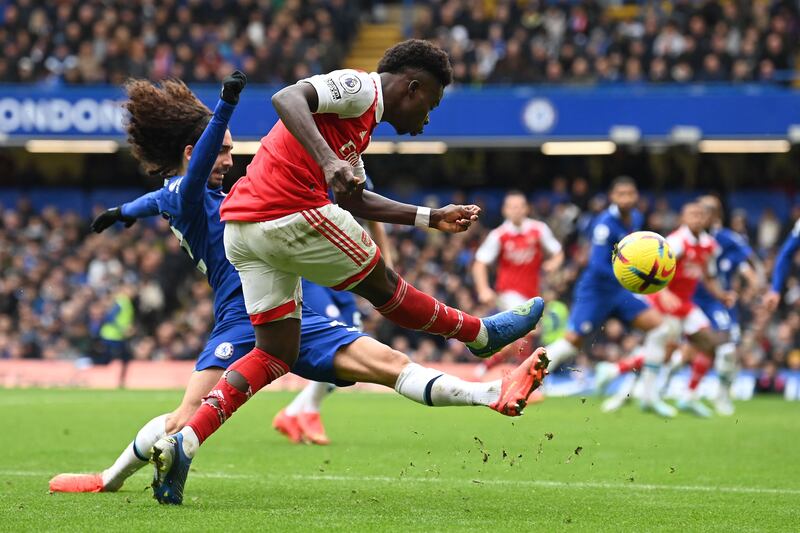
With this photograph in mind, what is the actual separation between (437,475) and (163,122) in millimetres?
2722

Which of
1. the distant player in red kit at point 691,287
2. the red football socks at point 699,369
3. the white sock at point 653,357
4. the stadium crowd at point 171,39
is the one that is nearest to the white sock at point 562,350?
the white sock at point 653,357

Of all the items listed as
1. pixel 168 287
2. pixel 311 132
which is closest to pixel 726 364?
pixel 311 132

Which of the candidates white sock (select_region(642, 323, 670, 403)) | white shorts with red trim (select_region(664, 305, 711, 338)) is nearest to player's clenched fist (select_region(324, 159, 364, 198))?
white sock (select_region(642, 323, 670, 403))

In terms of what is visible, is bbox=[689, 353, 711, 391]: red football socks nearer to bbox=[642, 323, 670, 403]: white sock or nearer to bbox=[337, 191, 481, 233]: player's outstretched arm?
bbox=[642, 323, 670, 403]: white sock

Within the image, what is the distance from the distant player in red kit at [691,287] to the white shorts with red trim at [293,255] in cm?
803

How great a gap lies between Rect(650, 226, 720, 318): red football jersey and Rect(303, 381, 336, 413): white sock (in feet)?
16.8

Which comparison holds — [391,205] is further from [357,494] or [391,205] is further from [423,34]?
[423,34]

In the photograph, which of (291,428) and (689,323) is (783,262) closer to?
(689,323)

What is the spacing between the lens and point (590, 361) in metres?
19.3

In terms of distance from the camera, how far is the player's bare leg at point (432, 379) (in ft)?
18.7

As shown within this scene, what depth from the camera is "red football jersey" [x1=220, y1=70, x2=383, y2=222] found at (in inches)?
217

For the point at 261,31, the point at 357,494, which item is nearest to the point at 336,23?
the point at 261,31

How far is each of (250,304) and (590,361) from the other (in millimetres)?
14058

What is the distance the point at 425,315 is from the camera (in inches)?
235
